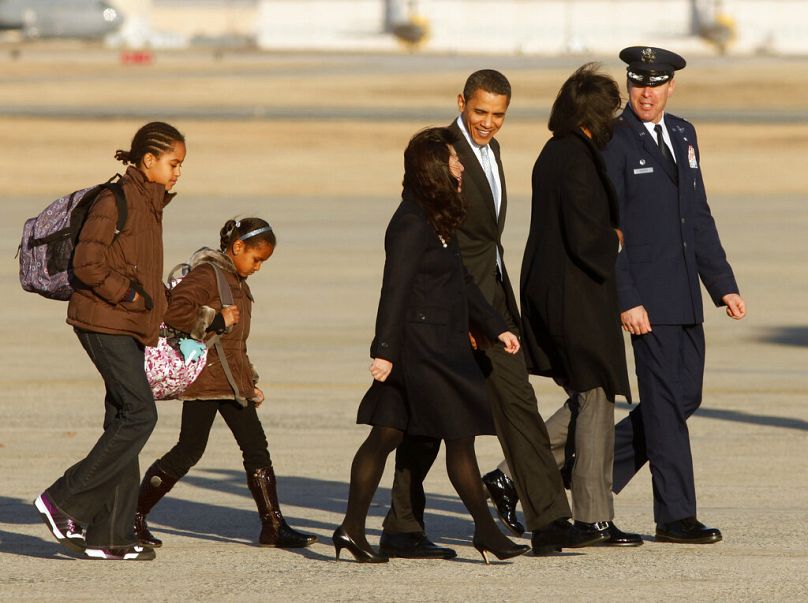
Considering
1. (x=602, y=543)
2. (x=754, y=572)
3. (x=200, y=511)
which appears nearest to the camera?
(x=754, y=572)

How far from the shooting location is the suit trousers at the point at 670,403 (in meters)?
7.05

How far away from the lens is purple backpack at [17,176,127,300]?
6.49m

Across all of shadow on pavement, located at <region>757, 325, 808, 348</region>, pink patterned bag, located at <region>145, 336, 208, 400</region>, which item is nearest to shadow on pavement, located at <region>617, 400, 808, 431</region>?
shadow on pavement, located at <region>757, 325, 808, 348</region>

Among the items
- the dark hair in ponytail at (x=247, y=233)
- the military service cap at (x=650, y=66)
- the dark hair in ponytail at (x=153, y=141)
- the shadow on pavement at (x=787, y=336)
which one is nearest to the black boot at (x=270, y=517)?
the dark hair in ponytail at (x=247, y=233)

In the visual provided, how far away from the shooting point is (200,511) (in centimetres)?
793

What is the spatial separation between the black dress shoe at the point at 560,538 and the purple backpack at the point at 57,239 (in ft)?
7.12

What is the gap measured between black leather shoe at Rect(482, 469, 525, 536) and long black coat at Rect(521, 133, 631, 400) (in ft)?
2.17

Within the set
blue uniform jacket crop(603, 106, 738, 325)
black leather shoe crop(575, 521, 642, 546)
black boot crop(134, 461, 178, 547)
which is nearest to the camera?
black leather shoe crop(575, 521, 642, 546)

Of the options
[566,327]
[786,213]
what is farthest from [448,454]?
[786,213]

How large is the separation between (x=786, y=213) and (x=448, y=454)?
1893cm

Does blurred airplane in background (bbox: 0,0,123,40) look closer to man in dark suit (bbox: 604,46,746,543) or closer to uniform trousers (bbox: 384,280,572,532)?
man in dark suit (bbox: 604,46,746,543)

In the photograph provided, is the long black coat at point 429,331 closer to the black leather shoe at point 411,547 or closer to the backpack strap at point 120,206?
the black leather shoe at point 411,547

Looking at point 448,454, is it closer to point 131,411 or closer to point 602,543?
point 602,543

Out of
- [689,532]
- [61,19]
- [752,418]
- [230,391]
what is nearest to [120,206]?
[230,391]
